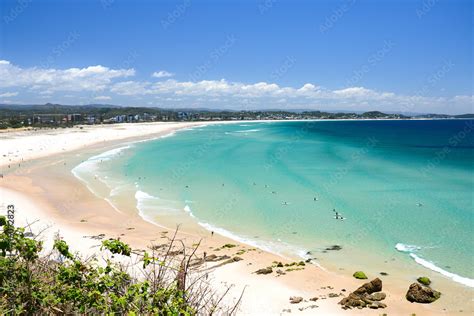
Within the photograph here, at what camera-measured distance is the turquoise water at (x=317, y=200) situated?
18344 mm

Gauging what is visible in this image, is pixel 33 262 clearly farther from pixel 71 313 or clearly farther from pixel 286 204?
pixel 286 204

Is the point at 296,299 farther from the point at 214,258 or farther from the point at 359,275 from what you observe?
the point at 214,258

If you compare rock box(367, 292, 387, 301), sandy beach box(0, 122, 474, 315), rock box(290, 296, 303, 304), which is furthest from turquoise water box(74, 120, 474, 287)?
rock box(290, 296, 303, 304)

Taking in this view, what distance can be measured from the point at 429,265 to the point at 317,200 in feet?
37.1

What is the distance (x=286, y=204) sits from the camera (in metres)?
25.4

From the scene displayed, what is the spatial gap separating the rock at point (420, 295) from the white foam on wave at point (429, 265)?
236 centimetres

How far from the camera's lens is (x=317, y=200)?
26.7m

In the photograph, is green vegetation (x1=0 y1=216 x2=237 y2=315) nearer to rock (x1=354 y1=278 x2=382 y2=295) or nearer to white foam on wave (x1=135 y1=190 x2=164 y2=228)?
rock (x1=354 y1=278 x2=382 y2=295)

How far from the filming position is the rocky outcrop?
38.7ft

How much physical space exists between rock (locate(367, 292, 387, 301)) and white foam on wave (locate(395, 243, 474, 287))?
3.76 metres

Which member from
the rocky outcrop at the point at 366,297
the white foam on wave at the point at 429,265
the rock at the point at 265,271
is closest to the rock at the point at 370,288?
the rocky outcrop at the point at 366,297

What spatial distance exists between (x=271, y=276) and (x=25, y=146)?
5291 centimetres

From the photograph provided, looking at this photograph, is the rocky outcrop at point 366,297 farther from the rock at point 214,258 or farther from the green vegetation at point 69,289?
the green vegetation at point 69,289

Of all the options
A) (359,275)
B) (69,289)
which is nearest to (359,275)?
(359,275)
